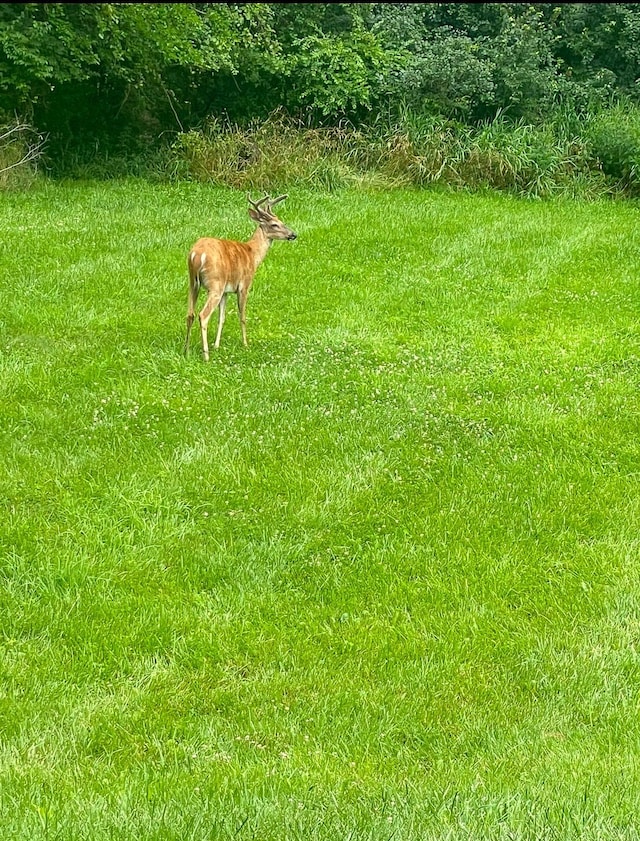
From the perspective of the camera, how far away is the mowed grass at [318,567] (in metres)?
3.16

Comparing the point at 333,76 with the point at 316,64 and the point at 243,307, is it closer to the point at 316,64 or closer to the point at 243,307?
the point at 316,64

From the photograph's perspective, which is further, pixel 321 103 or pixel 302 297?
pixel 321 103

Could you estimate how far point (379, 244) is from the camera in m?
11.4

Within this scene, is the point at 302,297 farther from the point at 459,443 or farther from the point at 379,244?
the point at 459,443

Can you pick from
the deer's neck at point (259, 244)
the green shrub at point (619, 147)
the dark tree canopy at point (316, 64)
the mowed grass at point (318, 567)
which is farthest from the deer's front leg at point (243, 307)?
the green shrub at point (619, 147)

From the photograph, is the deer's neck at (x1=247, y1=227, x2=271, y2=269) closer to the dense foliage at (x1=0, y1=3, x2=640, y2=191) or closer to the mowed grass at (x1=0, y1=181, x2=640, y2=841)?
the mowed grass at (x1=0, y1=181, x2=640, y2=841)

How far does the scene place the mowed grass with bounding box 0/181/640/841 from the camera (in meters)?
3.16

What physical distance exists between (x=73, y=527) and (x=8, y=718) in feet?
4.86

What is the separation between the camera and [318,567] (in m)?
4.66

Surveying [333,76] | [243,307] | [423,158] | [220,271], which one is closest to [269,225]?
[243,307]

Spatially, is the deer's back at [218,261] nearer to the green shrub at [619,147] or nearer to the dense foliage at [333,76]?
the dense foliage at [333,76]

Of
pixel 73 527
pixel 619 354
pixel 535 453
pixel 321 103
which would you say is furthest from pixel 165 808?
pixel 321 103

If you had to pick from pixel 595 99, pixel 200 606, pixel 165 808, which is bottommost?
pixel 595 99

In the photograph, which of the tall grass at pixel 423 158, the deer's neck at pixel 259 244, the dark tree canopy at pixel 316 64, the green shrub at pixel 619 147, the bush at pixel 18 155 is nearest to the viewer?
the deer's neck at pixel 259 244
